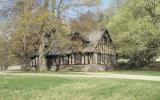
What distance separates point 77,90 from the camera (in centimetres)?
2317

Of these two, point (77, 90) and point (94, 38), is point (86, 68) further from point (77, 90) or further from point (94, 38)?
point (77, 90)

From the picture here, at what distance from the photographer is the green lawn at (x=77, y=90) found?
2095 centimetres

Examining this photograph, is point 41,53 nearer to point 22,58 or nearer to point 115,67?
point 22,58

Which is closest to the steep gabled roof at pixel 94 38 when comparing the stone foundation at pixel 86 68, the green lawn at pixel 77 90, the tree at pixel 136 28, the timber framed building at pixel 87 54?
the timber framed building at pixel 87 54

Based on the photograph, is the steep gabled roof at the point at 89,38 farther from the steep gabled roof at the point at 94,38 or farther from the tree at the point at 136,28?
the tree at the point at 136,28

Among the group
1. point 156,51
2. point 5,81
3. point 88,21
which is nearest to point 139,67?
point 156,51

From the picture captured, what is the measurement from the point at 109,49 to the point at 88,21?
29.7 feet

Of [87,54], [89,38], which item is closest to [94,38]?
[89,38]

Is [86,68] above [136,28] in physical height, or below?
below

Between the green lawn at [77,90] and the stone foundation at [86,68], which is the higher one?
the stone foundation at [86,68]

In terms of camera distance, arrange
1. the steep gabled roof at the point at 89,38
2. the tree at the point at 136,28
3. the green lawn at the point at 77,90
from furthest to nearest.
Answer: the steep gabled roof at the point at 89,38
the tree at the point at 136,28
the green lawn at the point at 77,90

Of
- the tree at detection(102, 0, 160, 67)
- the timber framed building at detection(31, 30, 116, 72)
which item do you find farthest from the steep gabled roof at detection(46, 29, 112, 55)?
the tree at detection(102, 0, 160, 67)

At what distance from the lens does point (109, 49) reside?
64125 mm

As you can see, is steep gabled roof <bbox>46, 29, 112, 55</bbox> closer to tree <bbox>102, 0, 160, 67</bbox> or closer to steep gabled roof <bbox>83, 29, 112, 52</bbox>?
steep gabled roof <bbox>83, 29, 112, 52</bbox>
